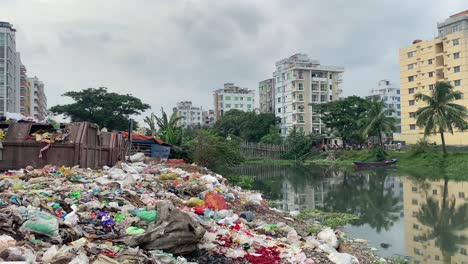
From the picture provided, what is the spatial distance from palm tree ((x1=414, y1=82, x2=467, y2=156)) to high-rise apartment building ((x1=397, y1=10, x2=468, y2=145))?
10356mm

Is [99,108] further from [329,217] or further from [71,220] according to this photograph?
[71,220]

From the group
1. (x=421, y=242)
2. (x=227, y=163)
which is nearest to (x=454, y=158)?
(x=227, y=163)

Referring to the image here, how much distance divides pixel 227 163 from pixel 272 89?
52.5m

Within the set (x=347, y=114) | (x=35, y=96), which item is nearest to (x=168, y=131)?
(x=347, y=114)

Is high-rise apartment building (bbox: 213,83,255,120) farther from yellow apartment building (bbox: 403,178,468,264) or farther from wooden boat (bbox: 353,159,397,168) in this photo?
yellow apartment building (bbox: 403,178,468,264)

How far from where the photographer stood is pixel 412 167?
31141 millimetres

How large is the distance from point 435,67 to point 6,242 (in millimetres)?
44903

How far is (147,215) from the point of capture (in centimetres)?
547

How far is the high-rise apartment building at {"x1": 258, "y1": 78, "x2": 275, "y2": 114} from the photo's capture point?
70.2m

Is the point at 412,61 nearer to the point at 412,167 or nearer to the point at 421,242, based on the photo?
the point at 412,167

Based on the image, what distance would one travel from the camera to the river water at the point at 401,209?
8625 mm

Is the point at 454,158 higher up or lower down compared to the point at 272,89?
lower down

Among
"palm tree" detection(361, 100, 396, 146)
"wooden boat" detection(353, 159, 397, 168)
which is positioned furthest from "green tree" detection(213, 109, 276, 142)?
"wooden boat" detection(353, 159, 397, 168)

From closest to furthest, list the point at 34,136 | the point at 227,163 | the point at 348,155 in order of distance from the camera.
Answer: the point at 34,136 → the point at 227,163 → the point at 348,155
